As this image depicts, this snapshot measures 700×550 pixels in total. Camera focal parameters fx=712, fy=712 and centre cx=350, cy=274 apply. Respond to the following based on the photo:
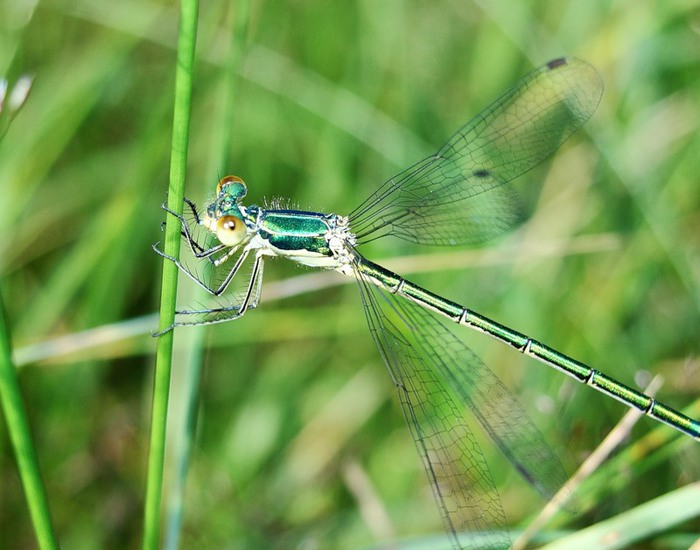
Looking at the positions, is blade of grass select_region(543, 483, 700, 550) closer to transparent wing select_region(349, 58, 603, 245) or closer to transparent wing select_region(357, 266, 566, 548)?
transparent wing select_region(357, 266, 566, 548)

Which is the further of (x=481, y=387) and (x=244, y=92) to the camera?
(x=244, y=92)

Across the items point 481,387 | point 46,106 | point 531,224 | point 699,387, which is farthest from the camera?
point 531,224

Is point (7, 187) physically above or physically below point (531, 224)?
above

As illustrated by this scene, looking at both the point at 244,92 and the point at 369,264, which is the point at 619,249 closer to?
the point at 369,264

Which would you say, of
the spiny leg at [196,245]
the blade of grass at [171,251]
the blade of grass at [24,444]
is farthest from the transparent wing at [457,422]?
the blade of grass at [24,444]

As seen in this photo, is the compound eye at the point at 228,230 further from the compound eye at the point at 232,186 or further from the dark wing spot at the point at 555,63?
the dark wing spot at the point at 555,63

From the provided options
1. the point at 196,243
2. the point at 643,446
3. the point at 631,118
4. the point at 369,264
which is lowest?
the point at 643,446

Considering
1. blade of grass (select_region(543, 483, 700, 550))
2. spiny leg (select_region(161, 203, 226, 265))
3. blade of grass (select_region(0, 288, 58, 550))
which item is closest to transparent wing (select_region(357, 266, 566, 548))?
blade of grass (select_region(543, 483, 700, 550))

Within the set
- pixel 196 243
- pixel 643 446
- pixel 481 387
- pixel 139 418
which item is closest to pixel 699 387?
pixel 643 446
